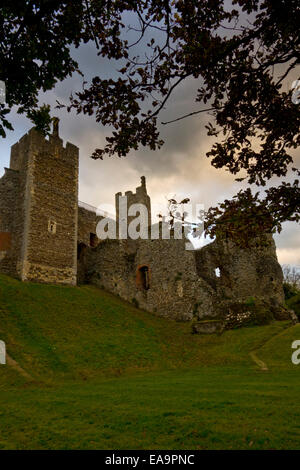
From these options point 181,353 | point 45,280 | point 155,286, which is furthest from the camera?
point 155,286

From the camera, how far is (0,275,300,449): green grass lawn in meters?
5.52

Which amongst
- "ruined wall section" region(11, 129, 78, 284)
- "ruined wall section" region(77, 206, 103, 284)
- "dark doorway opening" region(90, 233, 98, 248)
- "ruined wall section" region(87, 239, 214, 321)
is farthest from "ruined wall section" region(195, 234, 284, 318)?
"dark doorway opening" region(90, 233, 98, 248)

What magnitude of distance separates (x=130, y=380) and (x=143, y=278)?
1867 centimetres

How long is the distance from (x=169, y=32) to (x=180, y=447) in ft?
19.2

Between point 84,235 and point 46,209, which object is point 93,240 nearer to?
point 84,235

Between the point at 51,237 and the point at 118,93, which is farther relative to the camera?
the point at 51,237

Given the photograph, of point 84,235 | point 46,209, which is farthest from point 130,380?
point 84,235

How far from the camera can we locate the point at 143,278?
3084 cm

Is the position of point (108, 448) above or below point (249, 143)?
below

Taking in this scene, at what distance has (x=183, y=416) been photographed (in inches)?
249

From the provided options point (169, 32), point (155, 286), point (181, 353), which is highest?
point (169, 32)

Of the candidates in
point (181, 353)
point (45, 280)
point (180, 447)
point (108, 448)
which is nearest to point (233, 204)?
point (180, 447)

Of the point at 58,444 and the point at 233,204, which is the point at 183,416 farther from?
the point at 233,204

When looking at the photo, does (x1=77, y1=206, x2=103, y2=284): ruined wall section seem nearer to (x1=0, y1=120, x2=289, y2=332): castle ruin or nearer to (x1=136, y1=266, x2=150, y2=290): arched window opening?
(x1=0, y1=120, x2=289, y2=332): castle ruin
